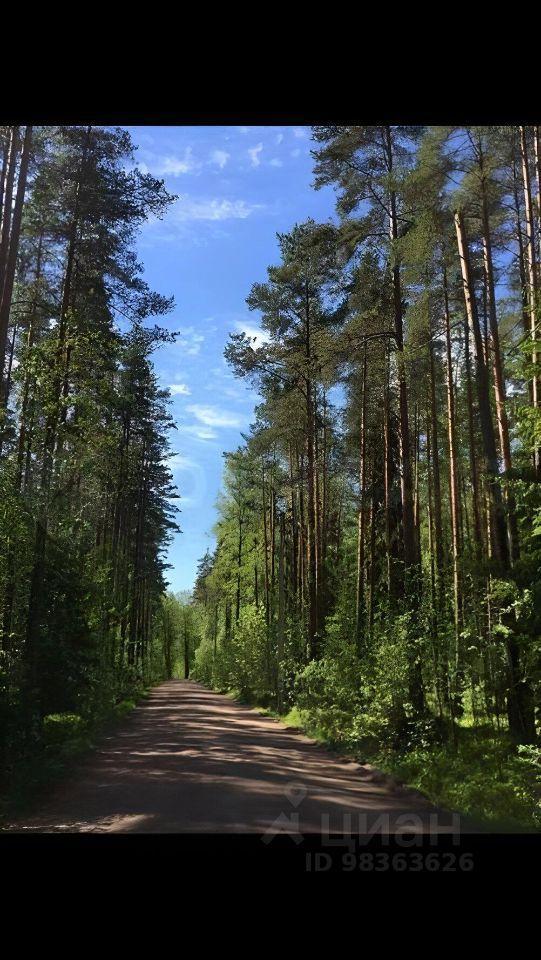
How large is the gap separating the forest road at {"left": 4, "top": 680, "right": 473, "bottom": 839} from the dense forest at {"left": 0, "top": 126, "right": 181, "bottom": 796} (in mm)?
1081

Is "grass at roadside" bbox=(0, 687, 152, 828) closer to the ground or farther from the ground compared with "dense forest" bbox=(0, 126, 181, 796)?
closer to the ground

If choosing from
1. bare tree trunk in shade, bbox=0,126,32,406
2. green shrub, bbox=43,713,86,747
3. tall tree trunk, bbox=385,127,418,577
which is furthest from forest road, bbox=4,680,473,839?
bare tree trunk in shade, bbox=0,126,32,406

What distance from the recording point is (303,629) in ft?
71.0

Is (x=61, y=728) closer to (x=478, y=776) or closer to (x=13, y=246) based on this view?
(x=478, y=776)

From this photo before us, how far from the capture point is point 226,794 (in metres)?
7.45

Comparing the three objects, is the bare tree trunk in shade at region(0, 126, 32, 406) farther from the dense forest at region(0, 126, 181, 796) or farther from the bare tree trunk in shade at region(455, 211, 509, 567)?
the bare tree trunk in shade at region(455, 211, 509, 567)

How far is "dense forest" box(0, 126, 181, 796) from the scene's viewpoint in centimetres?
938

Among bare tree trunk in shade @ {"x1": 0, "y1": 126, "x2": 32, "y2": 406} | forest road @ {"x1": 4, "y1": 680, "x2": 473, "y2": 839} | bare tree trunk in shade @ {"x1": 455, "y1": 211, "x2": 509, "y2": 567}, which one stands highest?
bare tree trunk in shade @ {"x1": 0, "y1": 126, "x2": 32, "y2": 406}

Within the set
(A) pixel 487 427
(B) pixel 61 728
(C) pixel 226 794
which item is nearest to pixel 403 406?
(A) pixel 487 427

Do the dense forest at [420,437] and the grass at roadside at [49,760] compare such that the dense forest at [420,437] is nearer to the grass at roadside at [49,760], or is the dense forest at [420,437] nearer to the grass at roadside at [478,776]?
the grass at roadside at [478,776]

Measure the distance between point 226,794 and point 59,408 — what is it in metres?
7.33
